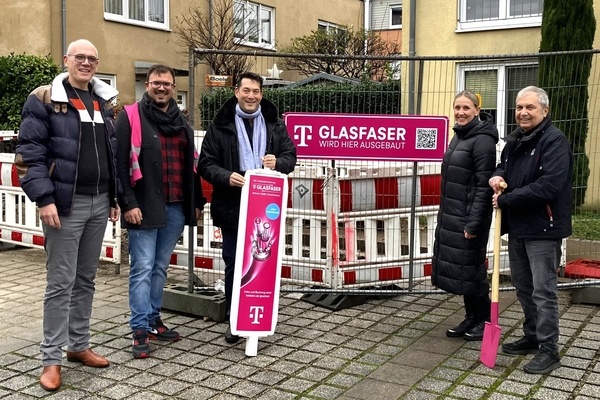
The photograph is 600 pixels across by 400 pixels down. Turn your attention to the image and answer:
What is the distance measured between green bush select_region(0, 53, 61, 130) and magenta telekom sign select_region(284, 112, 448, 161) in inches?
399

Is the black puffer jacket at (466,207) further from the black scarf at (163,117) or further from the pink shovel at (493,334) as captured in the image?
the black scarf at (163,117)

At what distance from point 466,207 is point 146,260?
2.39 m

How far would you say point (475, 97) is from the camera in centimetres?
490

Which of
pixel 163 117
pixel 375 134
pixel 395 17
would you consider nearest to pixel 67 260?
pixel 163 117

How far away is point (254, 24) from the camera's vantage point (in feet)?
72.4

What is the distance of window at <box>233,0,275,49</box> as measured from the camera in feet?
68.7

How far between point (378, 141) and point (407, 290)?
57.3 inches

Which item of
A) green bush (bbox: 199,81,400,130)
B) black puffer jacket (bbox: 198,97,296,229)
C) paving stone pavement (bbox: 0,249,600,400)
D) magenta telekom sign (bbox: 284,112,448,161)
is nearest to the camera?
paving stone pavement (bbox: 0,249,600,400)

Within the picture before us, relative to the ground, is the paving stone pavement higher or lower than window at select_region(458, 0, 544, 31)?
lower

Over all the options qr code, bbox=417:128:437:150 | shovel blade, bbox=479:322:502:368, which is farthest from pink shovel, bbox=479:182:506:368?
qr code, bbox=417:128:437:150

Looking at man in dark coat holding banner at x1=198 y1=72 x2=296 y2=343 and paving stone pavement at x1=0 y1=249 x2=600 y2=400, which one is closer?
paving stone pavement at x1=0 y1=249 x2=600 y2=400

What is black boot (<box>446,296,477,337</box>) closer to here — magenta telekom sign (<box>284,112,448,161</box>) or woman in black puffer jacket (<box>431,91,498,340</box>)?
woman in black puffer jacket (<box>431,91,498,340</box>)

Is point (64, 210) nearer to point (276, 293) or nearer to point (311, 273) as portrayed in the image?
point (276, 293)

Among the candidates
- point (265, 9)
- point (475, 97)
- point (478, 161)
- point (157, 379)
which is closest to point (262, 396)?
point (157, 379)
